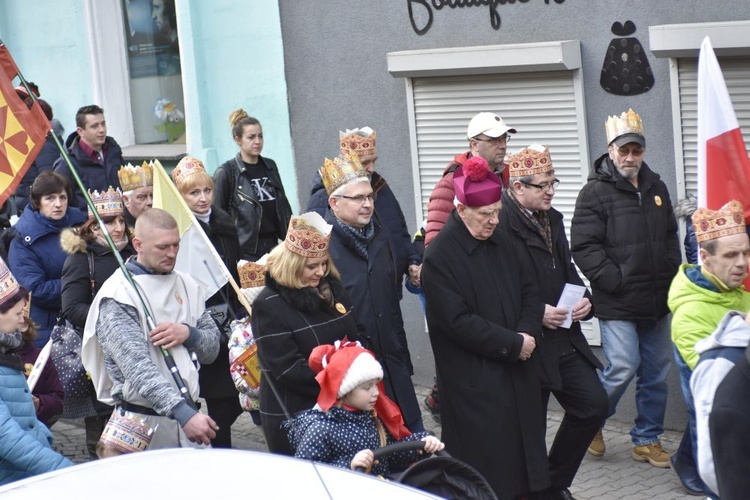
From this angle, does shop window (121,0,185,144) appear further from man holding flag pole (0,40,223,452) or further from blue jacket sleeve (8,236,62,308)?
man holding flag pole (0,40,223,452)

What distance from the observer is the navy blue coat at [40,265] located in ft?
27.0

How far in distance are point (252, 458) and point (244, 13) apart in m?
8.25

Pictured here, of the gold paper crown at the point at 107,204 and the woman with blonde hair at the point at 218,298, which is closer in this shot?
the woman with blonde hair at the point at 218,298

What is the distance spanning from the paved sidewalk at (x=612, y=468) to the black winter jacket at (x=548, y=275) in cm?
95

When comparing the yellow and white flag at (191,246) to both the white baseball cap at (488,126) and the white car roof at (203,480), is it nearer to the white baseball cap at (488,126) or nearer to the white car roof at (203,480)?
the white baseball cap at (488,126)

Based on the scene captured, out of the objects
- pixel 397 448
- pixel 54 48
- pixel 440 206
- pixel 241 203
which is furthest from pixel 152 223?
pixel 54 48

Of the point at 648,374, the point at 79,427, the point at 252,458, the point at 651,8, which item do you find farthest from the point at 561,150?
the point at 252,458

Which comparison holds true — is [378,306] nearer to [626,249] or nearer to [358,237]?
[358,237]

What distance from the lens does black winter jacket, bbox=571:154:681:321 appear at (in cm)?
749

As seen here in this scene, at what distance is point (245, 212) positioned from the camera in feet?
31.3

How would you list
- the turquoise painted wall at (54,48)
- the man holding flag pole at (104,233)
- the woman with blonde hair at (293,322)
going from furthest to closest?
the turquoise painted wall at (54,48) → the woman with blonde hair at (293,322) → the man holding flag pole at (104,233)

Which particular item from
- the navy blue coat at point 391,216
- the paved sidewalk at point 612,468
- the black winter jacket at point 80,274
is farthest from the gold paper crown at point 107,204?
the paved sidewalk at point 612,468

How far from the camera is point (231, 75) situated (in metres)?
11.4

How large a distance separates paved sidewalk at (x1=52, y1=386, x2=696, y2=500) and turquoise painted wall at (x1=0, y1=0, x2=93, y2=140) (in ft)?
17.4
